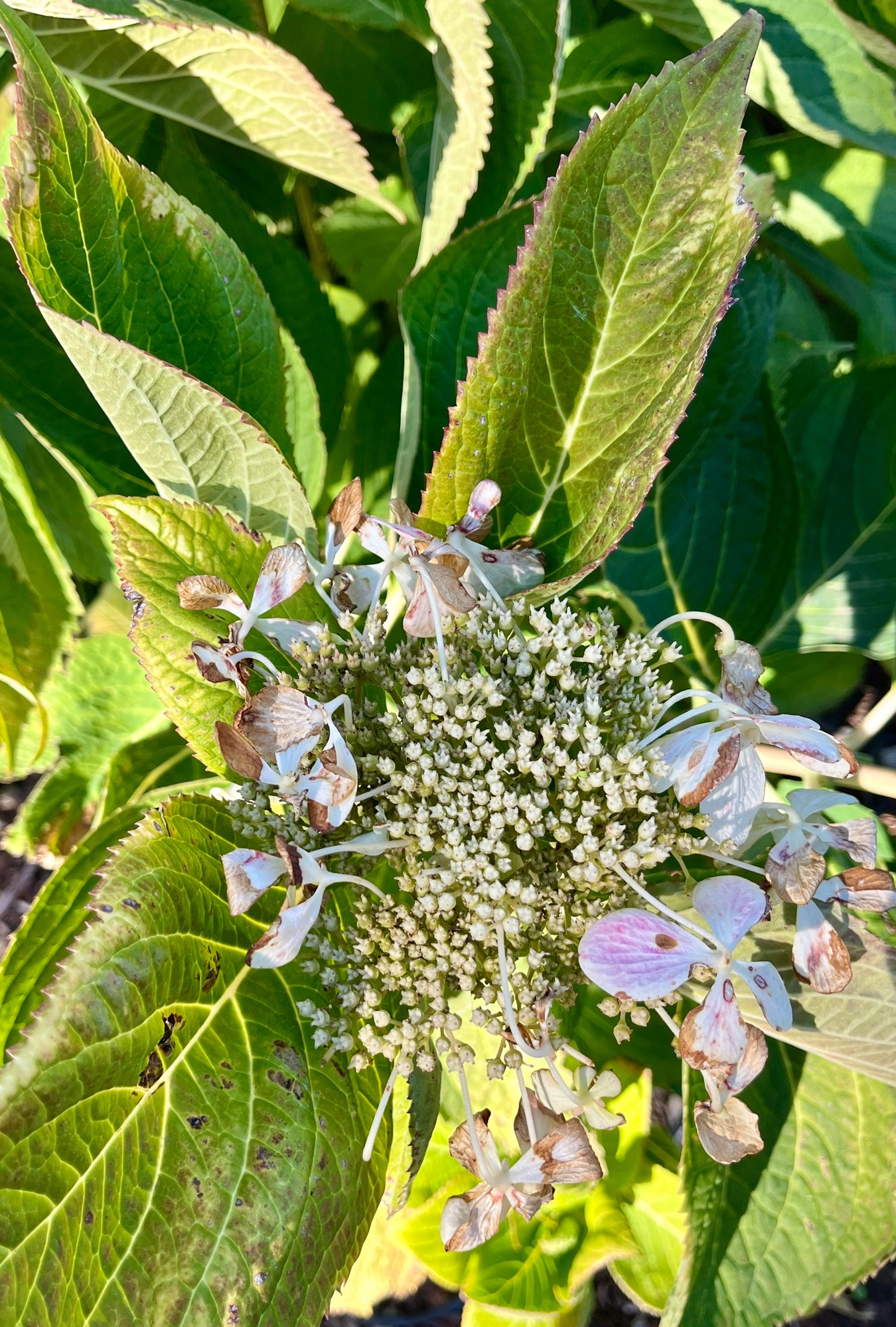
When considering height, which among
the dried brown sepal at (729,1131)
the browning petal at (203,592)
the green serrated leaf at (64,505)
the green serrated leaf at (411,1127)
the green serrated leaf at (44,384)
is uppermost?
the green serrated leaf at (44,384)

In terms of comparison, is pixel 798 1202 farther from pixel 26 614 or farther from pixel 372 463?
pixel 26 614

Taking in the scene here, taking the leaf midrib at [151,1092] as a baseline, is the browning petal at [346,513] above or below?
above

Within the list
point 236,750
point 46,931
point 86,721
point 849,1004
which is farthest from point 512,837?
point 86,721

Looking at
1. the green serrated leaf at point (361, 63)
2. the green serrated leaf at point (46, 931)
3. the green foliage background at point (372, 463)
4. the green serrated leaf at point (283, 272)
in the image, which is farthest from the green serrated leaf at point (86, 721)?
the green serrated leaf at point (361, 63)

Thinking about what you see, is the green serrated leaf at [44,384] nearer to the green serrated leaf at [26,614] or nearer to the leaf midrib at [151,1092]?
the green serrated leaf at [26,614]

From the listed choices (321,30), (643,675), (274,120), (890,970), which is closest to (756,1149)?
(890,970)

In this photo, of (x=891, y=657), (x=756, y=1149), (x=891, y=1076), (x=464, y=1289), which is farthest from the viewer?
(x=891, y=657)

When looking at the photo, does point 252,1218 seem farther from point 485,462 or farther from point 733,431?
point 733,431
